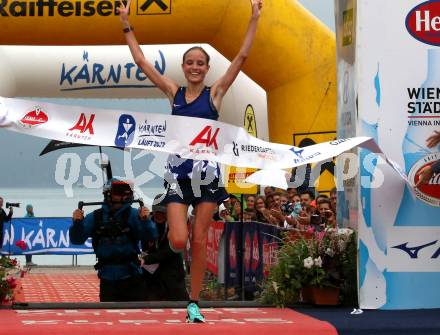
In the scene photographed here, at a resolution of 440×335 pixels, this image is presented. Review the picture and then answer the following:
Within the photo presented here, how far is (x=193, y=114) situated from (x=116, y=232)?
1679 millimetres

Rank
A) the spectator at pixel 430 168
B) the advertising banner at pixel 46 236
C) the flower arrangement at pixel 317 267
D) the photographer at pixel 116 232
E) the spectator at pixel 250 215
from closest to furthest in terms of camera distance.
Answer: the spectator at pixel 430 168, the flower arrangement at pixel 317 267, the photographer at pixel 116 232, the spectator at pixel 250 215, the advertising banner at pixel 46 236

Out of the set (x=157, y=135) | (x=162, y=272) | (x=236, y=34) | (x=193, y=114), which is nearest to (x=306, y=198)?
(x=236, y=34)

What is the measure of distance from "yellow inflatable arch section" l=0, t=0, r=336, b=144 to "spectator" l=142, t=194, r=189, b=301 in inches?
108

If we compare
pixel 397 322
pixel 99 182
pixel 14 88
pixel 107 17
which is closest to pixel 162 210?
pixel 99 182

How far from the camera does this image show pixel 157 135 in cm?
760

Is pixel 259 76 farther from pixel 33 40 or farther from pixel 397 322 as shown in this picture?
pixel 397 322

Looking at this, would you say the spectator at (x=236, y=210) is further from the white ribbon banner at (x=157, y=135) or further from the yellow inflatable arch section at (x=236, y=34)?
the white ribbon banner at (x=157, y=135)

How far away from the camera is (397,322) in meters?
7.05

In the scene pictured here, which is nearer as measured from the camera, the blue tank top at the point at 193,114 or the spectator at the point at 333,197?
the blue tank top at the point at 193,114

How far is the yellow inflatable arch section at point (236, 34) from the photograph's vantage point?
1162 centimetres

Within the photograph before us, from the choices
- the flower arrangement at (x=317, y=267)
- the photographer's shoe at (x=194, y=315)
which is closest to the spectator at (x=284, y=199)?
the flower arrangement at (x=317, y=267)

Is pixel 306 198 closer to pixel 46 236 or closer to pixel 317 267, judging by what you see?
pixel 317 267

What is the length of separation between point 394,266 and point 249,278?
4.23 metres

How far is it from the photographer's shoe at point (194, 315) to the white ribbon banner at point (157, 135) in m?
1.04
